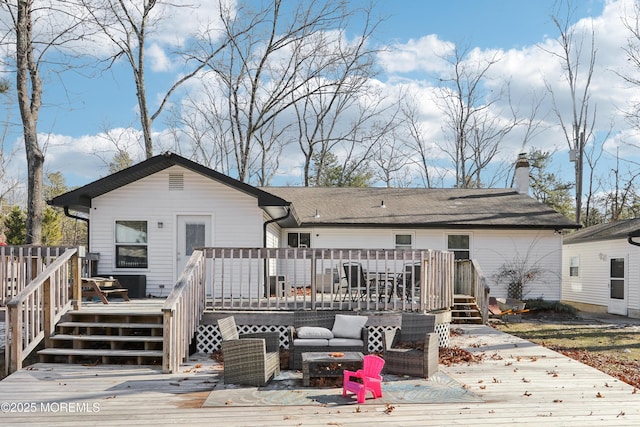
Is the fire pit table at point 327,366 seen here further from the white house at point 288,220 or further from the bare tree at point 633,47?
the bare tree at point 633,47

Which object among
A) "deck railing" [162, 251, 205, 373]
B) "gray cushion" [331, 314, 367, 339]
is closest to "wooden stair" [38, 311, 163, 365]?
"deck railing" [162, 251, 205, 373]

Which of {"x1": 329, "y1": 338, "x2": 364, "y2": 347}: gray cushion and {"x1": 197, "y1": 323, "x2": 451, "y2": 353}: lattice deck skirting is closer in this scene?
{"x1": 329, "y1": 338, "x2": 364, "y2": 347}: gray cushion

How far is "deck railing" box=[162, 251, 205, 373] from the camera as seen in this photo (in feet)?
24.5

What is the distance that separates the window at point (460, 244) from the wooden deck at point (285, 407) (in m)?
9.21

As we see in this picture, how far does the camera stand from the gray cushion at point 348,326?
8.42 meters

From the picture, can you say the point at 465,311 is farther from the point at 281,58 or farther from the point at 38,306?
the point at 281,58

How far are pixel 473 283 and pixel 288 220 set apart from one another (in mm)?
5270

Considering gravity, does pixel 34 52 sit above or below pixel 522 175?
above

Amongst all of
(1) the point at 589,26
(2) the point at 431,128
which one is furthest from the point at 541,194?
(1) the point at 589,26

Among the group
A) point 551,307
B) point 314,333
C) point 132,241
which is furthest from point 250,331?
point 551,307

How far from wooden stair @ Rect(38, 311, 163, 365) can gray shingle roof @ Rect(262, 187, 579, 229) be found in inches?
331

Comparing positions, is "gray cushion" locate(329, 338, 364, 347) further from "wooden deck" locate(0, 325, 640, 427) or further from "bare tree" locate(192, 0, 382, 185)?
"bare tree" locate(192, 0, 382, 185)

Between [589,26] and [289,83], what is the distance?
54.7 ft

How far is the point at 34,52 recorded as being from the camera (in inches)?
565
